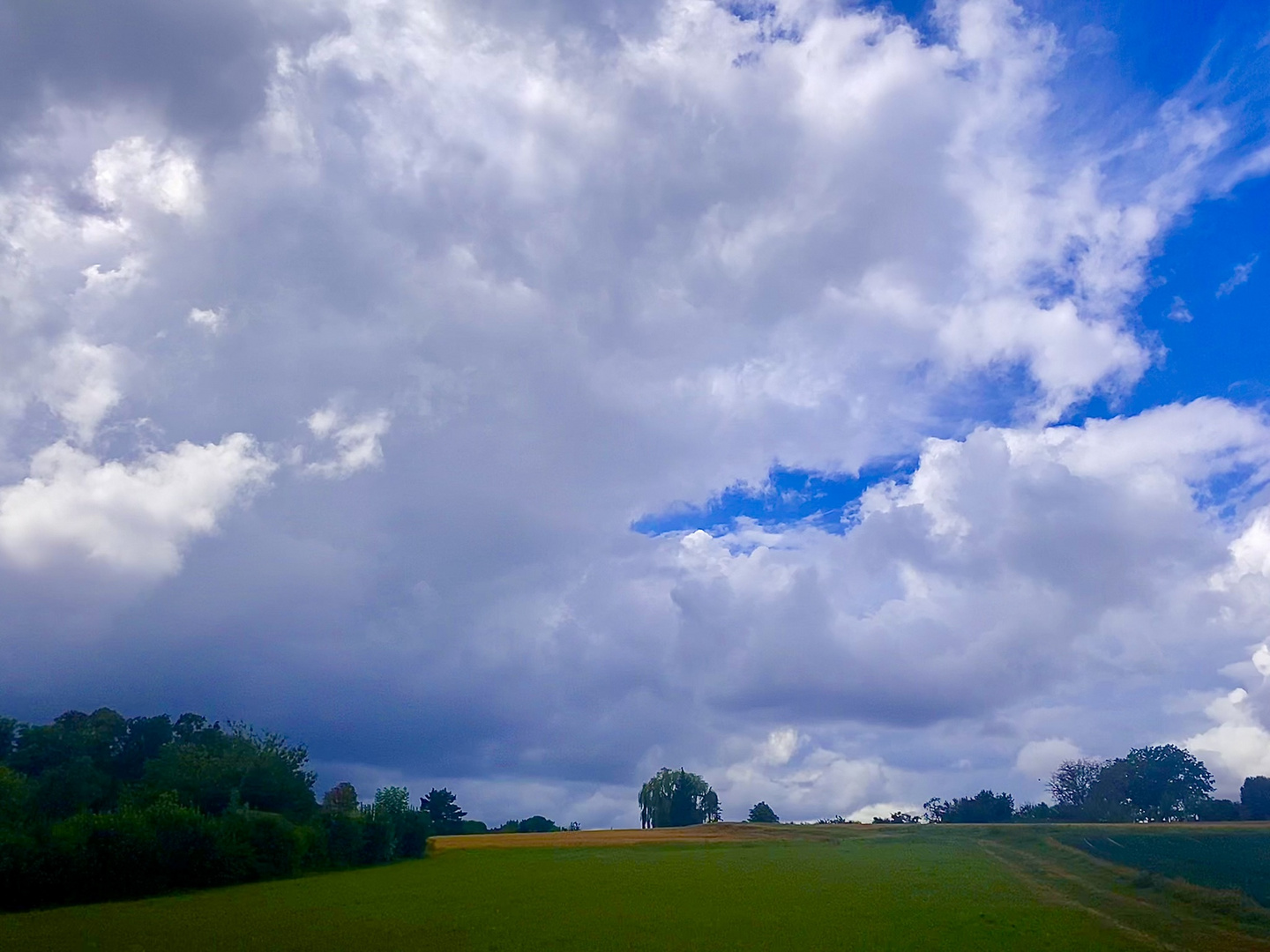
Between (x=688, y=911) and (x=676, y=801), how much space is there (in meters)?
133

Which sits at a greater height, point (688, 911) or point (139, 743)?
point (139, 743)

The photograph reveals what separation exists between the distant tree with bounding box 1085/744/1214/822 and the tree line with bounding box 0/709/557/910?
142 m

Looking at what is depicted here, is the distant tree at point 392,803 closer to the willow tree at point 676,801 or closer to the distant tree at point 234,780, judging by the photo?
the distant tree at point 234,780

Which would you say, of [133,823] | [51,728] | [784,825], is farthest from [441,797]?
[133,823]

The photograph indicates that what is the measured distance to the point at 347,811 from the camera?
7900 centimetres

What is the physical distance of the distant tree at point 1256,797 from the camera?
141875mm

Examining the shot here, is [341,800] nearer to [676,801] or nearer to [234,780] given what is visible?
[234,780]

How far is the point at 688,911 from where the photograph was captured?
3822 centimetres

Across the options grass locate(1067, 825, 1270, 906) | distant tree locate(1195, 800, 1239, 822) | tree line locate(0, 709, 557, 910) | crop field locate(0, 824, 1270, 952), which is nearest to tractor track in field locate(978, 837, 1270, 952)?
crop field locate(0, 824, 1270, 952)

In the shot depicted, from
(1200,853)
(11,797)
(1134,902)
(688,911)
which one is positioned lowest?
(1134,902)

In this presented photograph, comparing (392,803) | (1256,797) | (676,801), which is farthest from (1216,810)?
(392,803)

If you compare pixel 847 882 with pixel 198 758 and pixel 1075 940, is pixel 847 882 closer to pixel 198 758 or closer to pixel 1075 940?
pixel 1075 940

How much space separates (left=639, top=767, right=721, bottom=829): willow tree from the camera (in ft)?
536

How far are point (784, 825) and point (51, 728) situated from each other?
105 m
